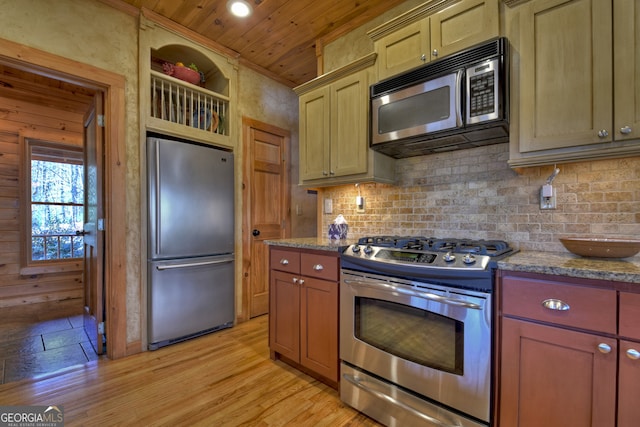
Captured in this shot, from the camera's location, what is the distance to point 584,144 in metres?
1.36

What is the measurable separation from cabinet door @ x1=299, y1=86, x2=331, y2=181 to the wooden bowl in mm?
1590

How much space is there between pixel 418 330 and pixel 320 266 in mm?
720

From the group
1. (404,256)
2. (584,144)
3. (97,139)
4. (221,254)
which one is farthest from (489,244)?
(97,139)

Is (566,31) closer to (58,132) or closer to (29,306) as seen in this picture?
(58,132)

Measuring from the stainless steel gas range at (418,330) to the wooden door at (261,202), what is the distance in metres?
1.75

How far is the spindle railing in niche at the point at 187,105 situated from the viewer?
270 centimetres

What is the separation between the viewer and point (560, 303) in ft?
3.70

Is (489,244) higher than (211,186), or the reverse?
(211,186)

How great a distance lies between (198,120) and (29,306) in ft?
10.5

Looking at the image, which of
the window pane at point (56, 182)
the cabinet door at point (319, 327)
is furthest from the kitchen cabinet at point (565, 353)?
the window pane at point (56, 182)

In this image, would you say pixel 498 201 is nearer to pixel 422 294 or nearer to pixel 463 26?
pixel 422 294

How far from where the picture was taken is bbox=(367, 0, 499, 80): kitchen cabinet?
164 cm

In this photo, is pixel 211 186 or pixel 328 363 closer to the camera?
pixel 328 363

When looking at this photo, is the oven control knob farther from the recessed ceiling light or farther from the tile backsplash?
the recessed ceiling light
